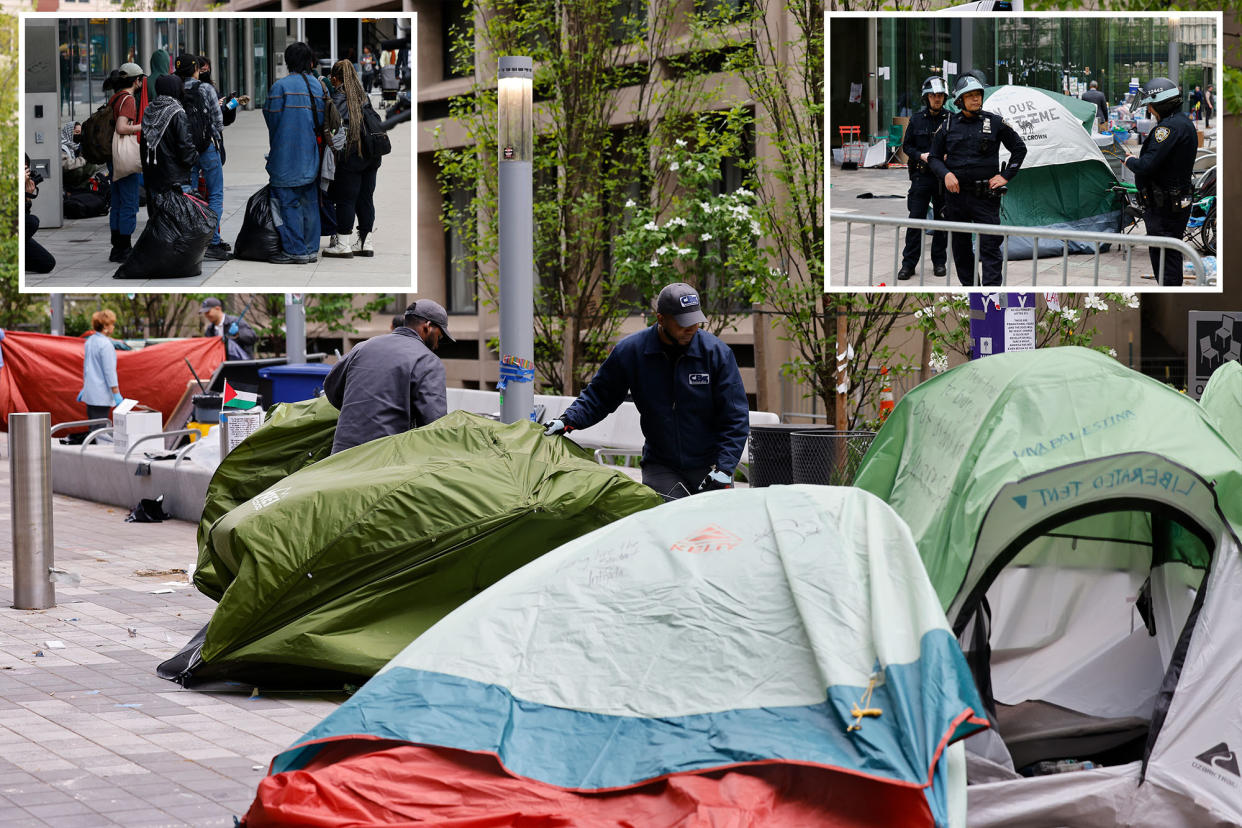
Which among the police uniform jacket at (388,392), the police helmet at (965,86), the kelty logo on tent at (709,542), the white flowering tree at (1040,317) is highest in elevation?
the police helmet at (965,86)

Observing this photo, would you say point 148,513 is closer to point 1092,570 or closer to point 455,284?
point 1092,570

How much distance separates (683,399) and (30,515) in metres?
4.04

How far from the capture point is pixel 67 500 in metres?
15.2

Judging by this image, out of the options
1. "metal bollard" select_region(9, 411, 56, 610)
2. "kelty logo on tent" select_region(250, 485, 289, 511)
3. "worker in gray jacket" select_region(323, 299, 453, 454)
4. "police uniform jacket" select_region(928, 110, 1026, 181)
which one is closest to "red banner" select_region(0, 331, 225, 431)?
"metal bollard" select_region(9, 411, 56, 610)

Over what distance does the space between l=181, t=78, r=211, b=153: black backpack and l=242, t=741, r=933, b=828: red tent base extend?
24.6ft

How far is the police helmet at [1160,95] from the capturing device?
1182 centimetres

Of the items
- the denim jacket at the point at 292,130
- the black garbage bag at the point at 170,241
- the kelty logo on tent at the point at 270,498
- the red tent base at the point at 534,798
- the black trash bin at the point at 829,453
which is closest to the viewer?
the red tent base at the point at 534,798

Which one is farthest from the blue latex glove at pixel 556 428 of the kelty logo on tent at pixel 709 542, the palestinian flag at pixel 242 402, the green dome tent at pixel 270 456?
the palestinian flag at pixel 242 402

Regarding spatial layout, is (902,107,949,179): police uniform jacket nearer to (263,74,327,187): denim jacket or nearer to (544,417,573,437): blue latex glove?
(263,74,327,187): denim jacket

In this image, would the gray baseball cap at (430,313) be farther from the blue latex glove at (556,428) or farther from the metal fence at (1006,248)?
the metal fence at (1006,248)

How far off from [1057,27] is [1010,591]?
7150 millimetres

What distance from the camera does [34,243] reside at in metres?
11.6

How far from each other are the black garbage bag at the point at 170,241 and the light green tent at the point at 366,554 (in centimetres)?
448

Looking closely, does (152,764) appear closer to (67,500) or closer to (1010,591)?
(1010,591)
